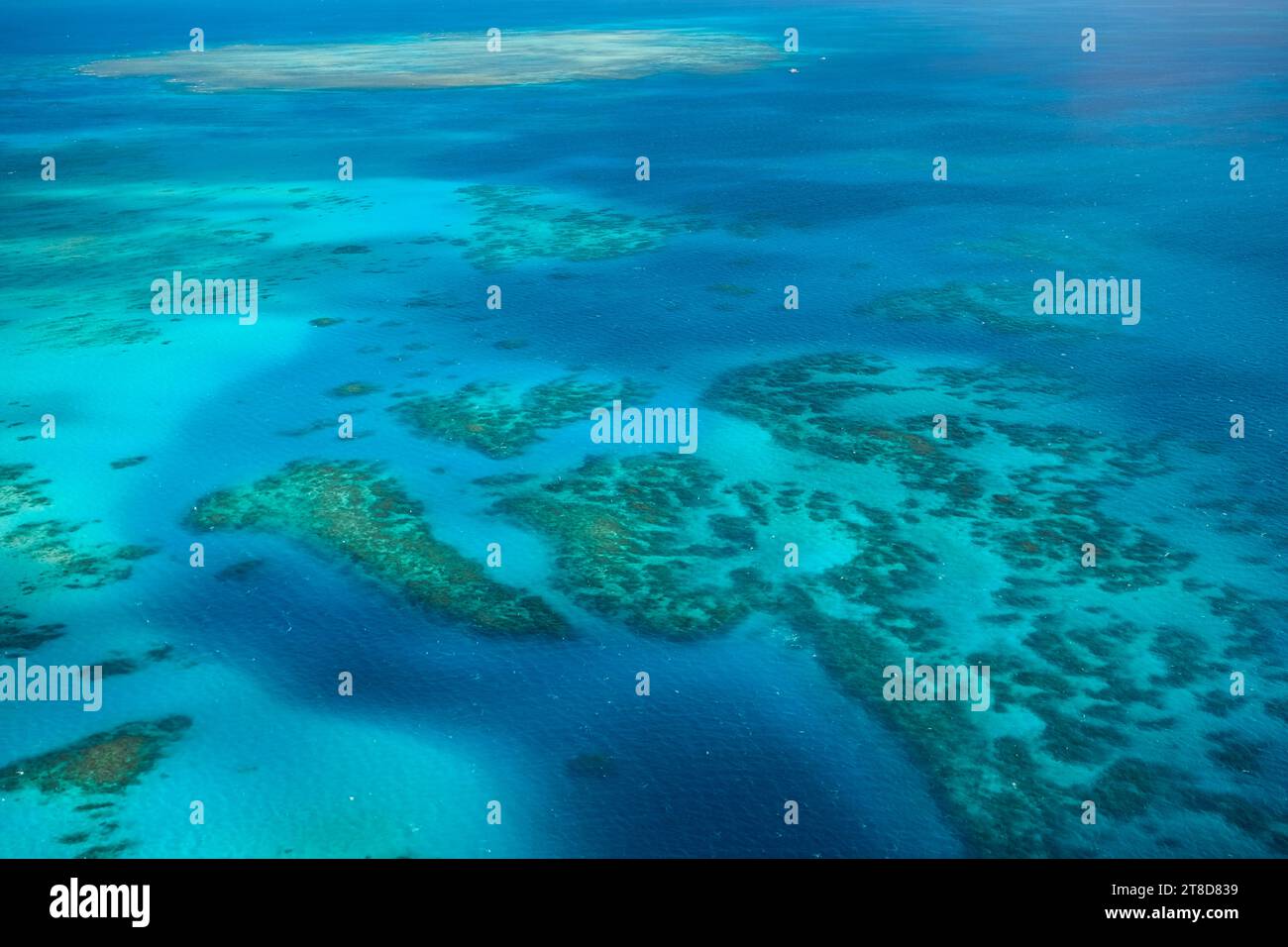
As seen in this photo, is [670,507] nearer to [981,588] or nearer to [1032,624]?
[981,588]

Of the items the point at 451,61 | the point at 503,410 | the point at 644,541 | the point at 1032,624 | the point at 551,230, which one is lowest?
the point at 1032,624

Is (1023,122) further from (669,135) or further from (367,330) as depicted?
(367,330)

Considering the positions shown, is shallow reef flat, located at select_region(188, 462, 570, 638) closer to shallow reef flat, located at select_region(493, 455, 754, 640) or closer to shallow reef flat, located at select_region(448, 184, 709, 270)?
shallow reef flat, located at select_region(493, 455, 754, 640)

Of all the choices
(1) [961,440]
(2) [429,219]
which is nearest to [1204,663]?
(1) [961,440]

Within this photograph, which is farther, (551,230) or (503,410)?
(551,230)

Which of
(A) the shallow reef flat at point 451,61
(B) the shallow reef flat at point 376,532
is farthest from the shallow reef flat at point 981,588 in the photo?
(A) the shallow reef flat at point 451,61

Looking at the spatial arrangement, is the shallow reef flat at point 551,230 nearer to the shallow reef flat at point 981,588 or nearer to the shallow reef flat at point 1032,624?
the shallow reef flat at point 981,588

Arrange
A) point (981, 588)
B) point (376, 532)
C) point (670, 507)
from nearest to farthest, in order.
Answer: point (981, 588) < point (376, 532) < point (670, 507)

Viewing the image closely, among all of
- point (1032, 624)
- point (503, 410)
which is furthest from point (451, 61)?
point (1032, 624)
